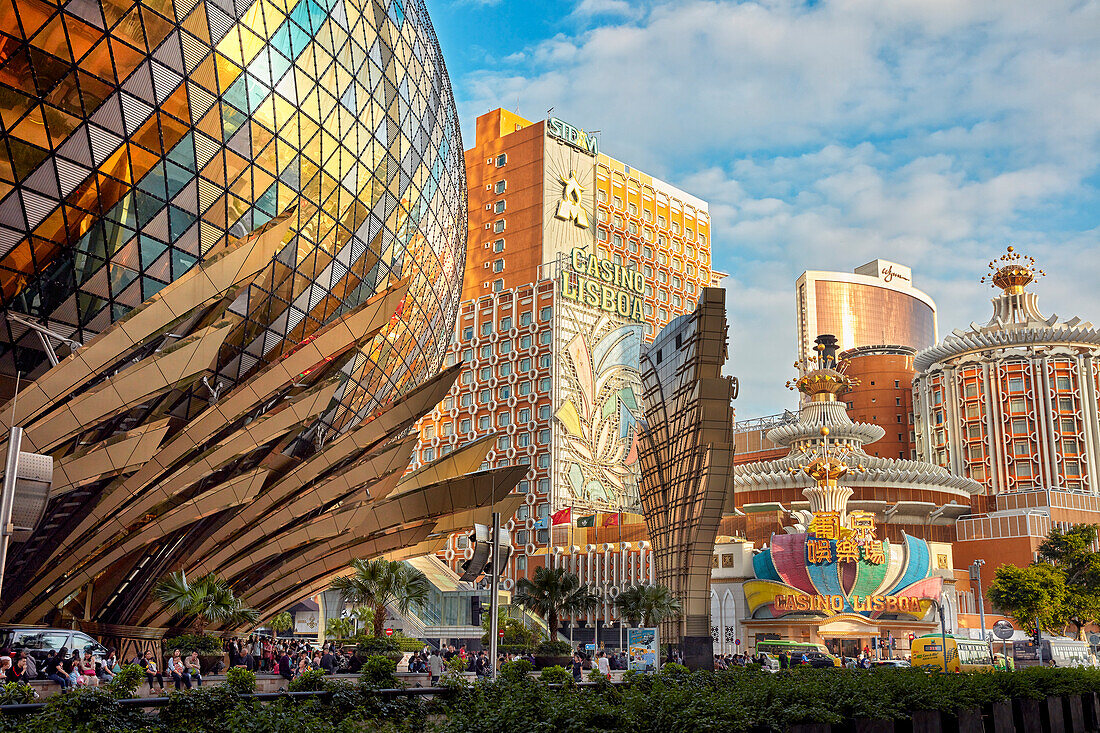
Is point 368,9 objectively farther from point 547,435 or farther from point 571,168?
point 571,168

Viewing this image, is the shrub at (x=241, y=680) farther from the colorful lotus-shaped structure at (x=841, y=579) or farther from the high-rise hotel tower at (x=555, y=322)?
the high-rise hotel tower at (x=555, y=322)

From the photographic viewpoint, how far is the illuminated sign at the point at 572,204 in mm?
106312

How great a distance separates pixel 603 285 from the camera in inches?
4090

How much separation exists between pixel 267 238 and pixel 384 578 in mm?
15654

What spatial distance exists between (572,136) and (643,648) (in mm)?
77796

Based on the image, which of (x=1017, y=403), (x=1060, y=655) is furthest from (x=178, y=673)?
(x=1017, y=403)

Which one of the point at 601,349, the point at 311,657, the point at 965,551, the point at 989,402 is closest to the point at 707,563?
the point at 311,657

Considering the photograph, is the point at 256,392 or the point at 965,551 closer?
the point at 256,392

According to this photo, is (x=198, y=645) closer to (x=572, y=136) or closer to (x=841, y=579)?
(x=841, y=579)

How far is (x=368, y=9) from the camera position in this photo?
3712cm

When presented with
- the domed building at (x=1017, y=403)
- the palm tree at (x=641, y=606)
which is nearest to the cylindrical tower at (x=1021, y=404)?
the domed building at (x=1017, y=403)

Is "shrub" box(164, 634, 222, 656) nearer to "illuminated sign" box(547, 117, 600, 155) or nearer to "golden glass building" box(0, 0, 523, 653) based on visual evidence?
"golden glass building" box(0, 0, 523, 653)

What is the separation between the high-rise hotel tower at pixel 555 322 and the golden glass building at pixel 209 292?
52.7 m

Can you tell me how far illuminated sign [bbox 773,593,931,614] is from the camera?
64125 mm
